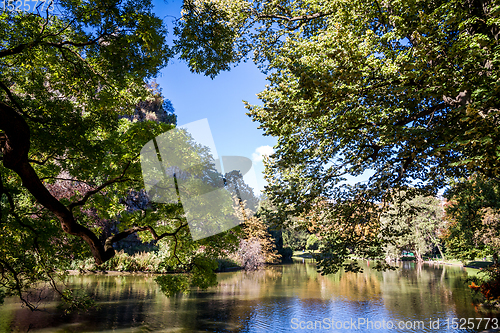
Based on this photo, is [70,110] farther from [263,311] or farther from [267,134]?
[263,311]

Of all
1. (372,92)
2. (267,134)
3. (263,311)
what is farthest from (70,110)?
(263,311)

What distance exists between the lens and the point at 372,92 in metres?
6.09

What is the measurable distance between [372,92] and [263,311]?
9.22 metres

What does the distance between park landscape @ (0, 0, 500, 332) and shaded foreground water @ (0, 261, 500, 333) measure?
127 mm

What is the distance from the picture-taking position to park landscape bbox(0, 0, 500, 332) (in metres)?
5.10

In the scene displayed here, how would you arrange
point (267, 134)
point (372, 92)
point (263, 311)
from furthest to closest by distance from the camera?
point (263, 311) < point (267, 134) < point (372, 92)

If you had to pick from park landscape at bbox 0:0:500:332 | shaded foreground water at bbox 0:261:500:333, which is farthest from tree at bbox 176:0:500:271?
shaded foreground water at bbox 0:261:500:333

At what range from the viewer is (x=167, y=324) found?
965 cm

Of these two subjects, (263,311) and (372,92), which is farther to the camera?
(263,311)

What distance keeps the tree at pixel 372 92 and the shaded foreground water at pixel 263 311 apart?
4.03 metres

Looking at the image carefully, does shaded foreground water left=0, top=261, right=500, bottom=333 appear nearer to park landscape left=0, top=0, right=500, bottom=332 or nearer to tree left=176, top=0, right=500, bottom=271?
park landscape left=0, top=0, right=500, bottom=332

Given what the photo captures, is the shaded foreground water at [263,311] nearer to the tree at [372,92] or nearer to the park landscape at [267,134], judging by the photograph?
the park landscape at [267,134]

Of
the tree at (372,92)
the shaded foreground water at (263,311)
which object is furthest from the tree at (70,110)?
the shaded foreground water at (263,311)

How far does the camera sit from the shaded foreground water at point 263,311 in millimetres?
9320
